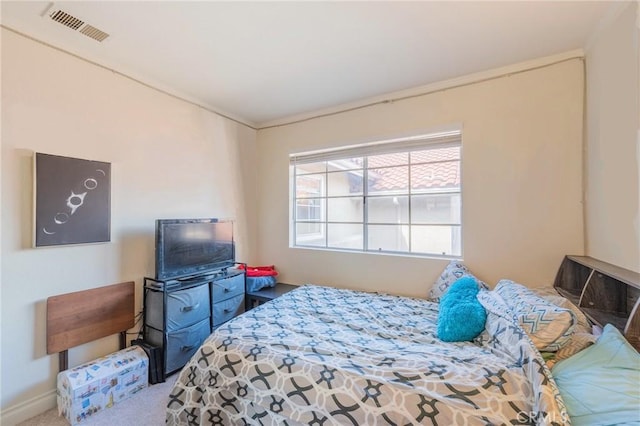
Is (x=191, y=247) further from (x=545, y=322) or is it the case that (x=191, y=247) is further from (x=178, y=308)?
(x=545, y=322)

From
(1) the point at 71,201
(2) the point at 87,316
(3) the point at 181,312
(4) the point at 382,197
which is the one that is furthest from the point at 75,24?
(4) the point at 382,197

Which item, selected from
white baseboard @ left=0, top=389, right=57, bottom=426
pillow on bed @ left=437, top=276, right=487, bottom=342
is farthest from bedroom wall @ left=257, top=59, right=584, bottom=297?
white baseboard @ left=0, top=389, right=57, bottom=426

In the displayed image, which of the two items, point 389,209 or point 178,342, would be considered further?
point 389,209

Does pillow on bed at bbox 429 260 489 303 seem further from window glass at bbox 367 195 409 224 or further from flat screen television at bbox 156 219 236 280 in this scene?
flat screen television at bbox 156 219 236 280

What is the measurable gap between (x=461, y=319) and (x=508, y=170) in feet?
4.74

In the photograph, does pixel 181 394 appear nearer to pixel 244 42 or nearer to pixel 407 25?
pixel 244 42

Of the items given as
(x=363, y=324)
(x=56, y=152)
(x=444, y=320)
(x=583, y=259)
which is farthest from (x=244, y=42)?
(x=583, y=259)

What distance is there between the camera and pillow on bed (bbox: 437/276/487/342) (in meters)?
1.56

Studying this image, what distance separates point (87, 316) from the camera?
2010 mm

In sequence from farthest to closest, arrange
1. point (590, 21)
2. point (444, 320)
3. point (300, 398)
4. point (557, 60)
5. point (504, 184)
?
point (504, 184) < point (557, 60) < point (590, 21) < point (444, 320) < point (300, 398)

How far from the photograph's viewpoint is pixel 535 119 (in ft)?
7.26

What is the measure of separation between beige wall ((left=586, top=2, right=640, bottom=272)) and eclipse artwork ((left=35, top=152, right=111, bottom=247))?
136 inches

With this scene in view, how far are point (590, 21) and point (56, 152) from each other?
3.74 meters

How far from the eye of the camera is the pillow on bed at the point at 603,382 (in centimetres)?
87
